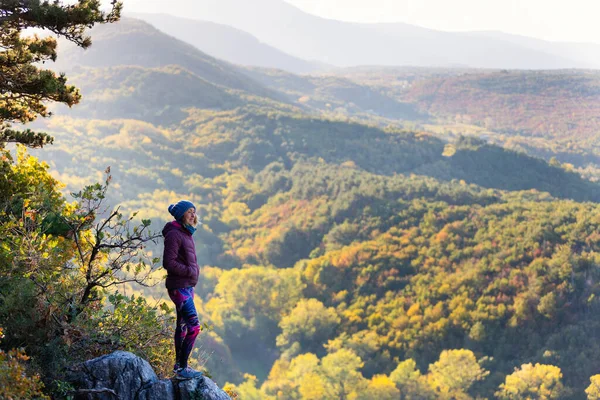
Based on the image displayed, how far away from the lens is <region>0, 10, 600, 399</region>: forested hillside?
748cm

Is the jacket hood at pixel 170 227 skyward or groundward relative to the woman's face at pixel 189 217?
groundward

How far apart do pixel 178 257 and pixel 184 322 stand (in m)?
0.86

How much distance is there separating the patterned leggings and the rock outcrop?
34 centimetres

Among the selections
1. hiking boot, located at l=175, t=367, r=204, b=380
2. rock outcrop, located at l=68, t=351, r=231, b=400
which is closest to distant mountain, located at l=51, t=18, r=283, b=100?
hiking boot, located at l=175, t=367, r=204, b=380

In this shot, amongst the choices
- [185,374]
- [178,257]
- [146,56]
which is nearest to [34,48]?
[178,257]

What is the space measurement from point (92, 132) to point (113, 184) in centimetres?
3087

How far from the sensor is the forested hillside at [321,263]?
748 centimetres

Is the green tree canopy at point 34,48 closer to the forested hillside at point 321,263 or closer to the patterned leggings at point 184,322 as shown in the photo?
the forested hillside at point 321,263

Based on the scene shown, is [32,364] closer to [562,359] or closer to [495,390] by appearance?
[495,390]

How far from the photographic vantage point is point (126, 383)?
21.2 feet

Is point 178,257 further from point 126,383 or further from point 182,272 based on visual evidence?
point 126,383

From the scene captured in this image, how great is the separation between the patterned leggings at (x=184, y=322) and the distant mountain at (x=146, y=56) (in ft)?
449

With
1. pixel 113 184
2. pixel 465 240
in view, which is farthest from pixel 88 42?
pixel 113 184

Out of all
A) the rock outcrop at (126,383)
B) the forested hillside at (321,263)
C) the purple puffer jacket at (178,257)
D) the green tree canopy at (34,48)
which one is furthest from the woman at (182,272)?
the green tree canopy at (34,48)
